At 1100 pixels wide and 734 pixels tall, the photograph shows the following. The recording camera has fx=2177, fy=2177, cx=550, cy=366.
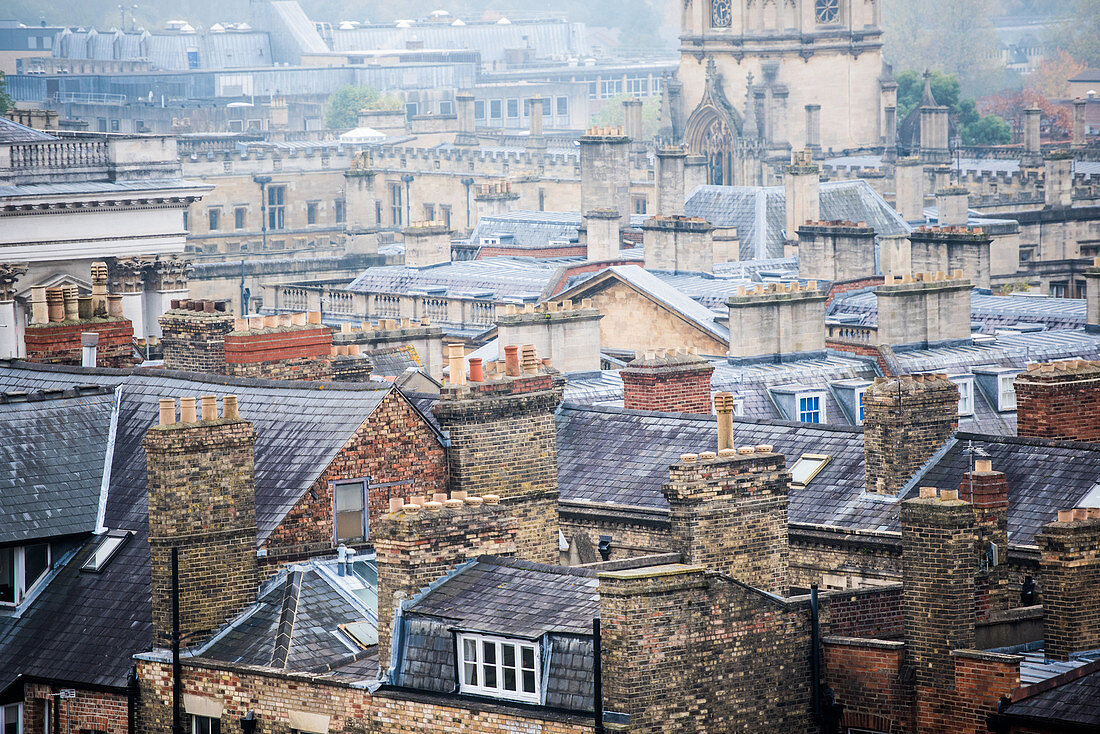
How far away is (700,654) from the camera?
24344 mm

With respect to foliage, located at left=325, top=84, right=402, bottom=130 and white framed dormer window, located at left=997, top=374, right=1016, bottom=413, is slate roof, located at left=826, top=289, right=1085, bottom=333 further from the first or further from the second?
foliage, located at left=325, top=84, right=402, bottom=130

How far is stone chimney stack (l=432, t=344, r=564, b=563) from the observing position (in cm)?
3011

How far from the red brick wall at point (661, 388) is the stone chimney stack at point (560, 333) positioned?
15.7 ft

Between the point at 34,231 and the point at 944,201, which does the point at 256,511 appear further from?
the point at 944,201

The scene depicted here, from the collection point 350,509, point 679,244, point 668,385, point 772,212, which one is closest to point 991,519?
point 350,509

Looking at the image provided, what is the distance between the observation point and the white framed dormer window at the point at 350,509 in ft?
97.8

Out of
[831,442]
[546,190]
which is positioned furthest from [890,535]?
[546,190]

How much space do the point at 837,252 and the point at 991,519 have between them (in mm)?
32313

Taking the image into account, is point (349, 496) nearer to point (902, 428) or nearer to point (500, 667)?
point (500, 667)

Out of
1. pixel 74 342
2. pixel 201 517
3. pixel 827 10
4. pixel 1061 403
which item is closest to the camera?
pixel 201 517

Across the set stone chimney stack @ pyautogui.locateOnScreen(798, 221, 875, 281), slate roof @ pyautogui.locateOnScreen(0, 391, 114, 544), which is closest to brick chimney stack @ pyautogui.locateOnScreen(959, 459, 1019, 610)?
slate roof @ pyautogui.locateOnScreen(0, 391, 114, 544)

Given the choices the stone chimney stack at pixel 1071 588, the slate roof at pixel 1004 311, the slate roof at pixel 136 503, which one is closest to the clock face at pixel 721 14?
the slate roof at pixel 1004 311

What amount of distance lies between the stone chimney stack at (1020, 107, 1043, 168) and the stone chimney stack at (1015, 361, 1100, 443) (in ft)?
271

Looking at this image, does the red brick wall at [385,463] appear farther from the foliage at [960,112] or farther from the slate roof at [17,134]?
the foliage at [960,112]
